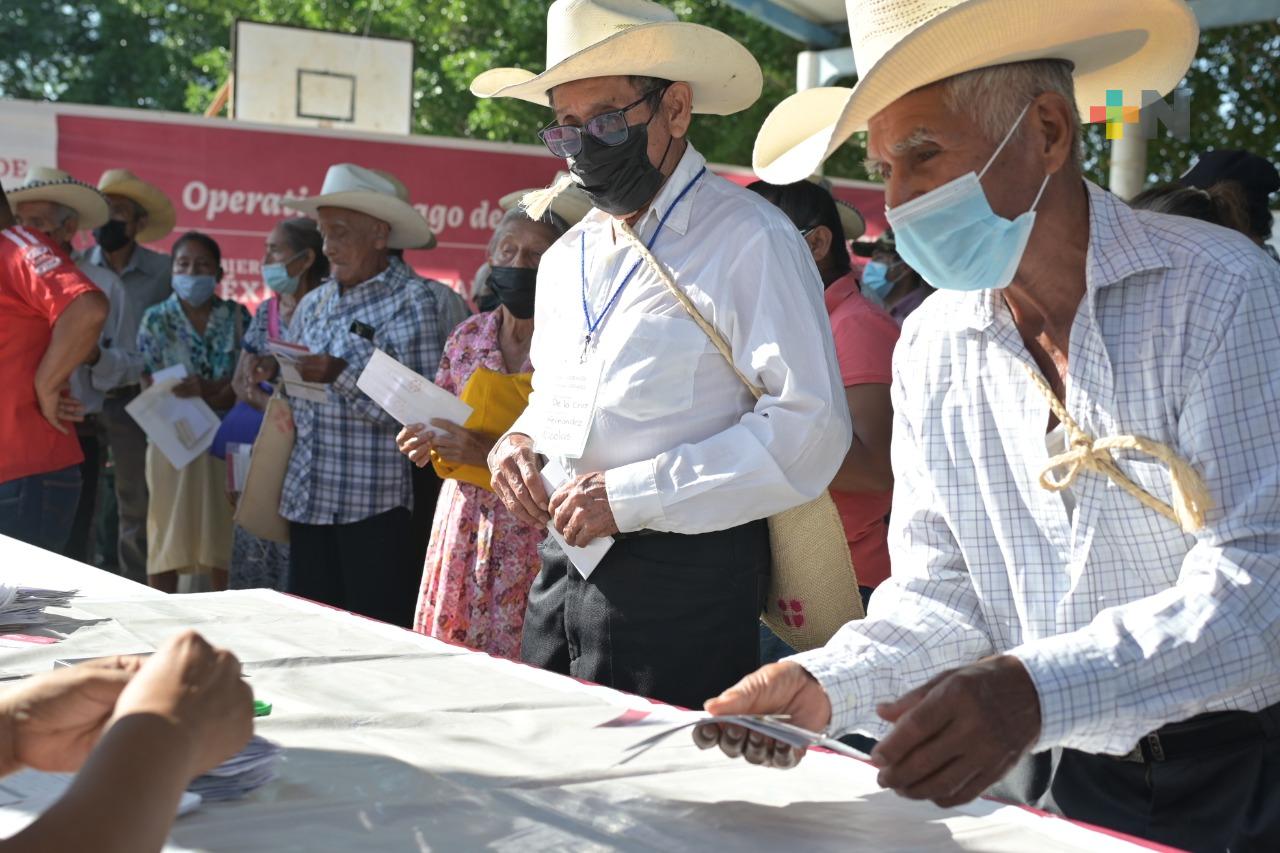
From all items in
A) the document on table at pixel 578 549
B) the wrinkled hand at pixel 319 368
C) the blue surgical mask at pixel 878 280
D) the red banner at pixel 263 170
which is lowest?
the document on table at pixel 578 549

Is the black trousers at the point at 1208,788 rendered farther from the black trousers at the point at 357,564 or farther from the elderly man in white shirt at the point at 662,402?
the black trousers at the point at 357,564

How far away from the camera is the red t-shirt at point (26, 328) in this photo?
16.2 feet

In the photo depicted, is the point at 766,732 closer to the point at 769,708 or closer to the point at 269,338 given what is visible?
the point at 769,708

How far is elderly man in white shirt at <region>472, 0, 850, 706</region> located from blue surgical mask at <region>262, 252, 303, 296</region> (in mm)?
3678

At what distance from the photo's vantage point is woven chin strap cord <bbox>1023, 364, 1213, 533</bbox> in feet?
5.57

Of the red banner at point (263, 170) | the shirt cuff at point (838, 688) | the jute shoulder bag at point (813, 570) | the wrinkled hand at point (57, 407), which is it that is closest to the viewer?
the shirt cuff at point (838, 688)

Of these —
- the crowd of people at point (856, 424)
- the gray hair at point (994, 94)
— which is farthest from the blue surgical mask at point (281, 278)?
the gray hair at point (994, 94)

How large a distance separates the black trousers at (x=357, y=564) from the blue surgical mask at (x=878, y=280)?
2801 millimetres

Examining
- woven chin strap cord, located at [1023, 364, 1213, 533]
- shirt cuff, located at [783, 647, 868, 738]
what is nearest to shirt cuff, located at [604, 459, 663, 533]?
shirt cuff, located at [783, 647, 868, 738]

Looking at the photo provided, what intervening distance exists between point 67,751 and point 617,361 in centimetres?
153

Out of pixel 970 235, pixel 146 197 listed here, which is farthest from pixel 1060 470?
pixel 146 197

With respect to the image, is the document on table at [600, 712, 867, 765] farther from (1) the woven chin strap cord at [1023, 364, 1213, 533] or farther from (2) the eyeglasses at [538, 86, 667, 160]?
(2) the eyeglasses at [538, 86, 667, 160]

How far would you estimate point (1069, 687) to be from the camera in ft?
5.31

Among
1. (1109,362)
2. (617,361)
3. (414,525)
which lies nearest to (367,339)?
(414,525)
